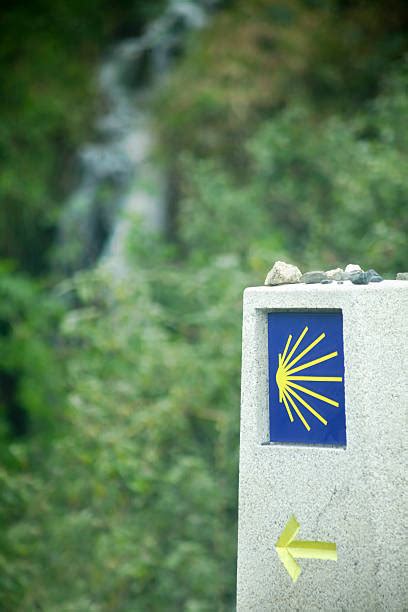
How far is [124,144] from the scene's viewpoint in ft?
31.4

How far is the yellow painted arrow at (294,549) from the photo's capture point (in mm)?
3033

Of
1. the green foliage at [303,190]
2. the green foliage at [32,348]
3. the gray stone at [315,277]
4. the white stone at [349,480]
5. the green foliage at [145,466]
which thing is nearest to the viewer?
the white stone at [349,480]

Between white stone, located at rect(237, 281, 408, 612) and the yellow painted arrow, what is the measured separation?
2 cm

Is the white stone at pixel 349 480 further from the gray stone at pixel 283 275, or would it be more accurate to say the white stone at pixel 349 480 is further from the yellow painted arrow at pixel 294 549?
the gray stone at pixel 283 275

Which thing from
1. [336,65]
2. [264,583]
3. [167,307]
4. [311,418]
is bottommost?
[264,583]

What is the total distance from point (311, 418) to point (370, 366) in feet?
0.92

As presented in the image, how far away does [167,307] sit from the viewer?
6.96 meters

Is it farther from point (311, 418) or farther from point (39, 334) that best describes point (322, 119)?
point (311, 418)

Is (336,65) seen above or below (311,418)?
above

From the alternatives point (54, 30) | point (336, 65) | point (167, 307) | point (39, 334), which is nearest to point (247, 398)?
point (167, 307)

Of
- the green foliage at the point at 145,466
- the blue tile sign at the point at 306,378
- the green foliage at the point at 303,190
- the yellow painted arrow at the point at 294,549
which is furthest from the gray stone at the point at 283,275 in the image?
the green foliage at the point at 303,190

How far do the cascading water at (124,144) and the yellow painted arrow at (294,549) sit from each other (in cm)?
638

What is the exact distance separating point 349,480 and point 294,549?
334 mm

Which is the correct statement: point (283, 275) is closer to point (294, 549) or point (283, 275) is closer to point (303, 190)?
point (294, 549)
